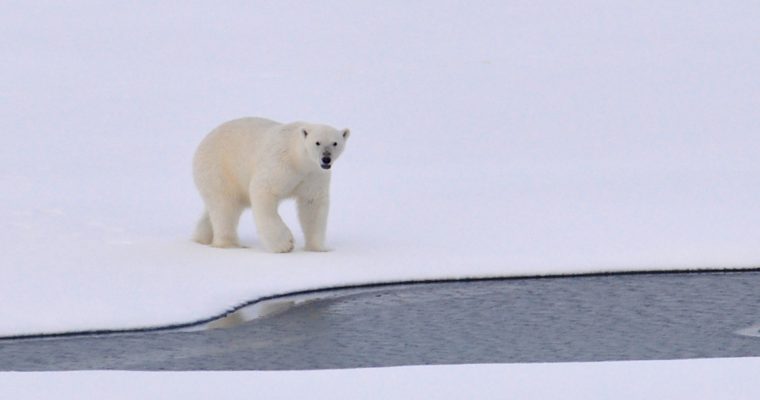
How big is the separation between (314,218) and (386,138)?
7.09 m

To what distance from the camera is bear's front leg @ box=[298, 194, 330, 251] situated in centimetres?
1120

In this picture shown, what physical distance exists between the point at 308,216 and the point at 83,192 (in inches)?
155

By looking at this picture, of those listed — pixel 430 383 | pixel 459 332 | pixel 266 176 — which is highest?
pixel 266 176

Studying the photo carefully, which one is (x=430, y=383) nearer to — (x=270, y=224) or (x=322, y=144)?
(x=322, y=144)

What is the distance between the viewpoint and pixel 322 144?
10758 millimetres

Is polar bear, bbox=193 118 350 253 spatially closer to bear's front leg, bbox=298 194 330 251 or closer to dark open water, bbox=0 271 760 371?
bear's front leg, bbox=298 194 330 251

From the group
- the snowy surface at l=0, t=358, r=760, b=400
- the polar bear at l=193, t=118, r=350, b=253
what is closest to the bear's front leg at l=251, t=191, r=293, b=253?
the polar bear at l=193, t=118, r=350, b=253

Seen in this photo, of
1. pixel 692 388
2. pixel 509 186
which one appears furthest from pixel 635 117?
pixel 692 388

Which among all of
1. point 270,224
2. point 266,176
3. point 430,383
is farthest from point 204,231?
point 430,383

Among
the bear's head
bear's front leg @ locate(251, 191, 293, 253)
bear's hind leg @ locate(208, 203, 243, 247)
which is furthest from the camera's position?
bear's hind leg @ locate(208, 203, 243, 247)

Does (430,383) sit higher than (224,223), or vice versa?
(224,223)

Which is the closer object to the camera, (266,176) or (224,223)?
(266,176)

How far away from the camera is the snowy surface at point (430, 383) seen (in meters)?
6.79

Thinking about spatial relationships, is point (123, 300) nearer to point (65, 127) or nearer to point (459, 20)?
point (65, 127)
